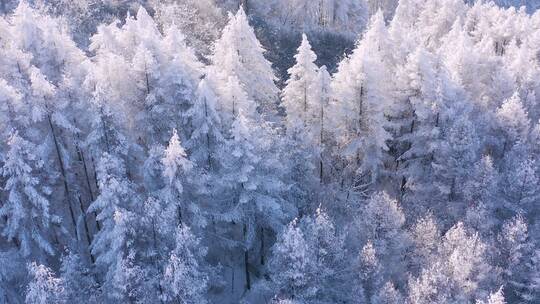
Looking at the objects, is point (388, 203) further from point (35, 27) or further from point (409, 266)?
point (35, 27)

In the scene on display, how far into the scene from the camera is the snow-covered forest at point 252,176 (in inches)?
1065

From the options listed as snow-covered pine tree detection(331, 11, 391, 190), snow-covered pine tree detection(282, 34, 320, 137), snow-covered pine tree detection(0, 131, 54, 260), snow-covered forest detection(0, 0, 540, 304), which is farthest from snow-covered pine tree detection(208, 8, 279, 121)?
snow-covered pine tree detection(0, 131, 54, 260)

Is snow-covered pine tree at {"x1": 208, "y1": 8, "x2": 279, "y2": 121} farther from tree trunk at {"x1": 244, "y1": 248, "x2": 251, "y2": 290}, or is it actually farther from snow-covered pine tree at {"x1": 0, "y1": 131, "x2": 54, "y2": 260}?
snow-covered pine tree at {"x1": 0, "y1": 131, "x2": 54, "y2": 260}

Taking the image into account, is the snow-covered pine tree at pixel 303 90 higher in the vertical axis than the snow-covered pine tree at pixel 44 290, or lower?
higher

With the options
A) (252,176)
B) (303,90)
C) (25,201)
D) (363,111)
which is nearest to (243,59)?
(303,90)

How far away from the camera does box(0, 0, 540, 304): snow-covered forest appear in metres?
27.1

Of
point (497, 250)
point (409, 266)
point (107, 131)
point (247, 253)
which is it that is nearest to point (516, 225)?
point (497, 250)

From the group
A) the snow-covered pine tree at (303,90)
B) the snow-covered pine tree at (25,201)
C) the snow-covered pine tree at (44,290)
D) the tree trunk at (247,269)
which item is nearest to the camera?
the snow-covered pine tree at (44,290)

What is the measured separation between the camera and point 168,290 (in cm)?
2592

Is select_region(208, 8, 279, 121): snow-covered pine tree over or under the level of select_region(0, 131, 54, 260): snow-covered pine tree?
over

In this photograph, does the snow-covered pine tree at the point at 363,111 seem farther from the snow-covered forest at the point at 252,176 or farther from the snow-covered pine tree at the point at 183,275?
the snow-covered pine tree at the point at 183,275

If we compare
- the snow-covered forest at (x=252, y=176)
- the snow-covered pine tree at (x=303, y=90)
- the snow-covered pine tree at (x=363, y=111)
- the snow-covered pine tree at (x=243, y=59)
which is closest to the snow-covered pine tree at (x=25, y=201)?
the snow-covered forest at (x=252, y=176)

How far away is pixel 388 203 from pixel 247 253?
9.83 meters

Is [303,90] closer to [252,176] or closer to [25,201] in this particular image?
[252,176]
